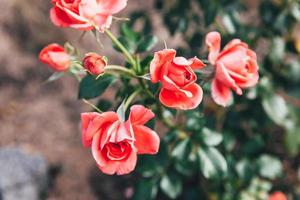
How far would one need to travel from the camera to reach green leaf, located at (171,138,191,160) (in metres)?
1.85

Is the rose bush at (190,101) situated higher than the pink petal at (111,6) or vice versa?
the pink petal at (111,6)

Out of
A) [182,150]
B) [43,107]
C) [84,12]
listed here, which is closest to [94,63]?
[84,12]

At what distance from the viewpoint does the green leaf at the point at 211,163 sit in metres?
1.83

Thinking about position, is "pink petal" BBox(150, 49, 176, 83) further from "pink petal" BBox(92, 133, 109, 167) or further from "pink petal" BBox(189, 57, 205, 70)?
"pink petal" BBox(92, 133, 109, 167)

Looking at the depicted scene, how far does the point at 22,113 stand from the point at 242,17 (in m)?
1.20

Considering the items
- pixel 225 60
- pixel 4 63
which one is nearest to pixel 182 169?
pixel 225 60

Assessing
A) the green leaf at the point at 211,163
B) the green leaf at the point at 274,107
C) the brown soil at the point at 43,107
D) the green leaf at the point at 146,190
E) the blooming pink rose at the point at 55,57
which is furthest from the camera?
the brown soil at the point at 43,107

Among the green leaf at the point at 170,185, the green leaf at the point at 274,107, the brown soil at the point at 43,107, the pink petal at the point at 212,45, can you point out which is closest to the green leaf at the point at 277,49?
the green leaf at the point at 274,107

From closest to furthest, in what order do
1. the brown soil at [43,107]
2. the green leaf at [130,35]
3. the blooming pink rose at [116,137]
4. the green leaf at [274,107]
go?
the blooming pink rose at [116,137], the green leaf at [130,35], the green leaf at [274,107], the brown soil at [43,107]

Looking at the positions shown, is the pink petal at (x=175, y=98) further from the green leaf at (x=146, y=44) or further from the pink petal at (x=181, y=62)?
the green leaf at (x=146, y=44)

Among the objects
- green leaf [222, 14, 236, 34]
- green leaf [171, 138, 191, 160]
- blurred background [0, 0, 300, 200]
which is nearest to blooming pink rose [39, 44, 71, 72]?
green leaf [171, 138, 191, 160]

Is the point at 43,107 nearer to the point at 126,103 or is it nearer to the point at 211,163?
the point at 211,163

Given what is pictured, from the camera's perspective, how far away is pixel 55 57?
1470 millimetres

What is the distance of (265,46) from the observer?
296 centimetres
